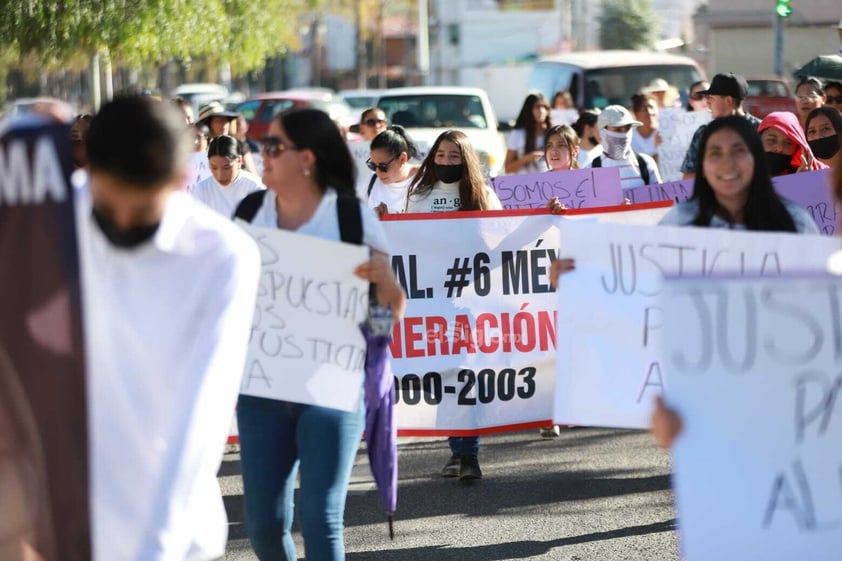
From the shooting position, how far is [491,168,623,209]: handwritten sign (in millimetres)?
9055

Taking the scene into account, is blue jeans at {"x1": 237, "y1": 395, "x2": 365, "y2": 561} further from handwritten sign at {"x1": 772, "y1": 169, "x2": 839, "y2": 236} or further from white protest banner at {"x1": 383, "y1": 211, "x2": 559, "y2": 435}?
handwritten sign at {"x1": 772, "y1": 169, "x2": 839, "y2": 236}

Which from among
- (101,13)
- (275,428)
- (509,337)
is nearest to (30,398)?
(275,428)

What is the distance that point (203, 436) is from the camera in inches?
126

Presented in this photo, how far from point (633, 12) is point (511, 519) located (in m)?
48.0

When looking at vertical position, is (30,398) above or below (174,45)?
below

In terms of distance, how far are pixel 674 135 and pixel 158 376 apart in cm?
1122

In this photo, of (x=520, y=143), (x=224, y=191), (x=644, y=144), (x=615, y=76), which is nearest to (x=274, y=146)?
(x=224, y=191)

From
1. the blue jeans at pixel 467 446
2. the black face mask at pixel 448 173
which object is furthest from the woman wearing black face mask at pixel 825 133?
the blue jeans at pixel 467 446

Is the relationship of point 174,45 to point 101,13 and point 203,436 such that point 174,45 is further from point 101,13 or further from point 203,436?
point 203,436

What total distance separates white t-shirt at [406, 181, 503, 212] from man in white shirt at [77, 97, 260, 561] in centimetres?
414

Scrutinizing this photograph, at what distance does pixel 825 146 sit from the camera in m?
8.46

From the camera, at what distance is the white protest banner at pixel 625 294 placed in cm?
395

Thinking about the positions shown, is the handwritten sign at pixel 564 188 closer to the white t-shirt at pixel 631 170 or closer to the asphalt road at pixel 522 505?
the white t-shirt at pixel 631 170

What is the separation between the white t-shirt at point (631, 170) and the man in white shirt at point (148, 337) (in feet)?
20.6
